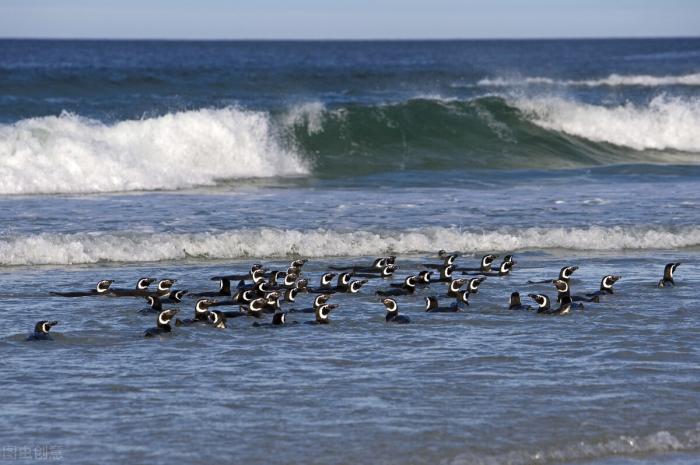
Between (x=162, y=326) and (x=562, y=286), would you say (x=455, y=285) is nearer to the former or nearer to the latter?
(x=562, y=286)

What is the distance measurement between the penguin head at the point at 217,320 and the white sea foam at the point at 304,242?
473 cm

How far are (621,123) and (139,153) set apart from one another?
16.4 metres

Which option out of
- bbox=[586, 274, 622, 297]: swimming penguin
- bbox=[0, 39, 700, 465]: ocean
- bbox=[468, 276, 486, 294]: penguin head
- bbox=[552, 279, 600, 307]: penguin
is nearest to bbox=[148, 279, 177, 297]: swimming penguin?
bbox=[0, 39, 700, 465]: ocean

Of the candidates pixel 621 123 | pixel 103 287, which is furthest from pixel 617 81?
pixel 103 287

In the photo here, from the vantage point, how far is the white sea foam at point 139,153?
23.7m

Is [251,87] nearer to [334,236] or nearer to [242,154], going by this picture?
[242,154]

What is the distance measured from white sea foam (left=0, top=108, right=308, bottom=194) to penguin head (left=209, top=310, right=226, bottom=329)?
1210 centimetres

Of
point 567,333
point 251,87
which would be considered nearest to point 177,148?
point 567,333

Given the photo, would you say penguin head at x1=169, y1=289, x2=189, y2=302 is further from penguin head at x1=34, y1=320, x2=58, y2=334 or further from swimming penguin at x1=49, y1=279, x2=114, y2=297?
penguin head at x1=34, y1=320, x2=58, y2=334

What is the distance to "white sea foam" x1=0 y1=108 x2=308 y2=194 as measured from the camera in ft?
77.7

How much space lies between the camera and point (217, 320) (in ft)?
37.9

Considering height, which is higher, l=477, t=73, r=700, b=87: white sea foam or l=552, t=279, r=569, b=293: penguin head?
Result: l=477, t=73, r=700, b=87: white sea foam

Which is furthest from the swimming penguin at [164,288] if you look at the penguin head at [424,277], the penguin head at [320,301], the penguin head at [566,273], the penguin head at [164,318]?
the penguin head at [566,273]

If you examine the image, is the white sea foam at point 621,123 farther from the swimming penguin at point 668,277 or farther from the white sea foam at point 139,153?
the swimming penguin at point 668,277
